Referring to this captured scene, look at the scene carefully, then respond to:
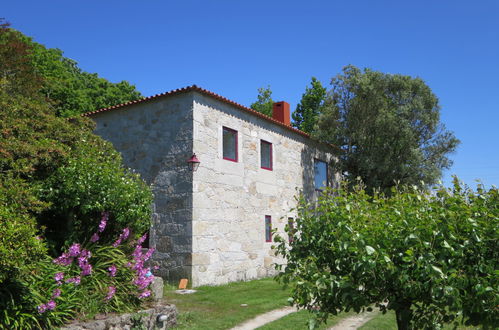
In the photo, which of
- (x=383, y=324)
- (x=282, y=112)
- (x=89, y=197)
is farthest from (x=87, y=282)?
(x=282, y=112)

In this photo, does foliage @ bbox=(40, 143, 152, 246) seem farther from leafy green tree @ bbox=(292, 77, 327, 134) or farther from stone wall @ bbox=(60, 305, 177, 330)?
leafy green tree @ bbox=(292, 77, 327, 134)

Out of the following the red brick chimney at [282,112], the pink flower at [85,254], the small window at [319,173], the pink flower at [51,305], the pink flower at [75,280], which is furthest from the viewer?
the small window at [319,173]

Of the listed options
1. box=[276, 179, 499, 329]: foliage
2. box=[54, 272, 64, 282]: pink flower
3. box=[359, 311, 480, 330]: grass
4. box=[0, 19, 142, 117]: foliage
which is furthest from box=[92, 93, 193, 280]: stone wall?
box=[0, 19, 142, 117]: foliage

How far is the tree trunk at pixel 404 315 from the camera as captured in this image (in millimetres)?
4105

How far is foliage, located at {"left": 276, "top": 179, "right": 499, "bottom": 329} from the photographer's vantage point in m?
3.54

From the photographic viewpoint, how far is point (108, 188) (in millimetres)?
7199

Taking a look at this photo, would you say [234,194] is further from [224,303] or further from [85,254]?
[85,254]

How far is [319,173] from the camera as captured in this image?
17.7 meters

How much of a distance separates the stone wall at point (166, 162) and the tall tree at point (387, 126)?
715 centimetres

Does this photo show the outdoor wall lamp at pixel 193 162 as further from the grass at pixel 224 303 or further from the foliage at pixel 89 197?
the foliage at pixel 89 197

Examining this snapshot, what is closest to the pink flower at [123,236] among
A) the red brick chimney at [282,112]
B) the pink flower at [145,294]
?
the pink flower at [145,294]

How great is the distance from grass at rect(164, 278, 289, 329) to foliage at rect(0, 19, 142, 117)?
14.1 metres

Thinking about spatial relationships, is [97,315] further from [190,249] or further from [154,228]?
[154,228]

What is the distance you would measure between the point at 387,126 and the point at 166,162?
9.46 metres
